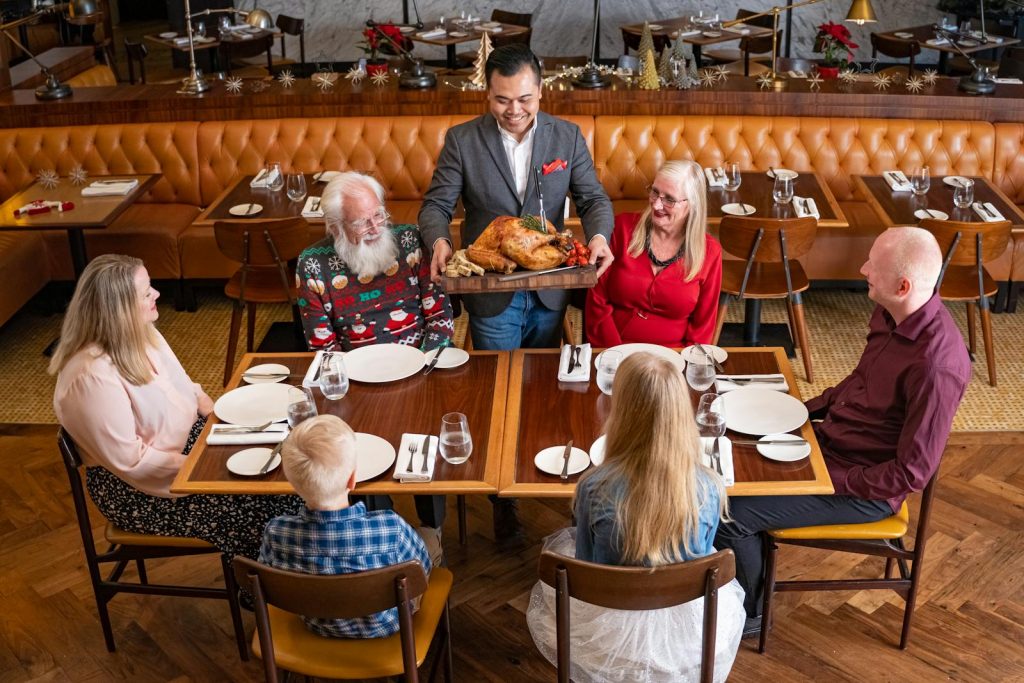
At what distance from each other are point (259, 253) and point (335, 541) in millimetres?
2673

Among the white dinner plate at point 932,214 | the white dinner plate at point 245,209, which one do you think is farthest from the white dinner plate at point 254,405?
the white dinner plate at point 932,214

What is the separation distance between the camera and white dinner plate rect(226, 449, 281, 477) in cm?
287

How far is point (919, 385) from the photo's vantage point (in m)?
2.84

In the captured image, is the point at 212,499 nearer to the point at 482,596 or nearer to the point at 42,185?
the point at 482,596

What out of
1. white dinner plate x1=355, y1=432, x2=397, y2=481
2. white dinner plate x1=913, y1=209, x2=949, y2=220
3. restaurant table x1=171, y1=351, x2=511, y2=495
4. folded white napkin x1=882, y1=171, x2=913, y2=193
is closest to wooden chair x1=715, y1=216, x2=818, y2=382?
white dinner plate x1=913, y1=209, x2=949, y2=220

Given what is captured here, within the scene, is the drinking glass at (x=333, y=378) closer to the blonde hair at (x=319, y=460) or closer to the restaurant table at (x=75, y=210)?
the blonde hair at (x=319, y=460)

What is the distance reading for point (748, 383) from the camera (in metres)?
3.24

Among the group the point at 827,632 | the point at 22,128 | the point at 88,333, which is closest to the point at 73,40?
the point at 22,128

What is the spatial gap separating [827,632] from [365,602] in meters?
1.74

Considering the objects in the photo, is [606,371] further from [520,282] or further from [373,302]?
[373,302]

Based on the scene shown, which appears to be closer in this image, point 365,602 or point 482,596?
point 365,602

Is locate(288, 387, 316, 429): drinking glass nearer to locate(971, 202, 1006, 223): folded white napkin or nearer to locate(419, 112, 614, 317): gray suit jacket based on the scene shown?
locate(419, 112, 614, 317): gray suit jacket

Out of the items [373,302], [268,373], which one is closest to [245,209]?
[373,302]

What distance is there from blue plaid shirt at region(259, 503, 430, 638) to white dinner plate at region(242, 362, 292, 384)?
2.85 ft
